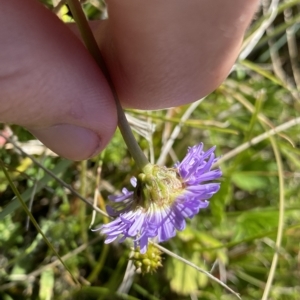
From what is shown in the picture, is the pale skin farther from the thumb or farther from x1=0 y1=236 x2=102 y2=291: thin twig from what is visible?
x1=0 y1=236 x2=102 y2=291: thin twig

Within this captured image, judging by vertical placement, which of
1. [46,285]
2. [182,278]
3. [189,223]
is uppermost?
[189,223]

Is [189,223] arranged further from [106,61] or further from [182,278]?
[106,61]

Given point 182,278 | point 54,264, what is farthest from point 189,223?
point 54,264

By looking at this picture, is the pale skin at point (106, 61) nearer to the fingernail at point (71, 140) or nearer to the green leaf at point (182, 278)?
the fingernail at point (71, 140)

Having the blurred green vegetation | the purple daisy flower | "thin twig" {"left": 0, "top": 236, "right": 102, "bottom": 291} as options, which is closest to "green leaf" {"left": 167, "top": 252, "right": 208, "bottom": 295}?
the blurred green vegetation

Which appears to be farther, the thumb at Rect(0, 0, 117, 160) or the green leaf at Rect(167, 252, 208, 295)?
the green leaf at Rect(167, 252, 208, 295)

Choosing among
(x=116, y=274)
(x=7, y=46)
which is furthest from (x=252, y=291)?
(x=7, y=46)

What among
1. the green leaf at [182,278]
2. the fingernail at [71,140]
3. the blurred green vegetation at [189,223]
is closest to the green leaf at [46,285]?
the blurred green vegetation at [189,223]

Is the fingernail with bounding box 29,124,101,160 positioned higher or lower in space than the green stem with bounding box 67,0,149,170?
lower
